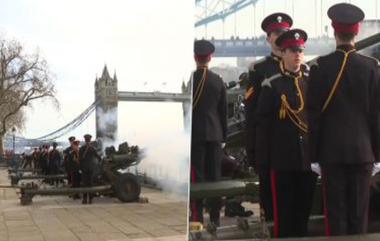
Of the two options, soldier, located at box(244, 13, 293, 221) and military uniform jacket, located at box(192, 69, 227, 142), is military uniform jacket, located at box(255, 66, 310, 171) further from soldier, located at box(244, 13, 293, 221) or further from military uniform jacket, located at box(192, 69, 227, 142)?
military uniform jacket, located at box(192, 69, 227, 142)

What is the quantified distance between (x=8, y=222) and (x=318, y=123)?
4.87 feet

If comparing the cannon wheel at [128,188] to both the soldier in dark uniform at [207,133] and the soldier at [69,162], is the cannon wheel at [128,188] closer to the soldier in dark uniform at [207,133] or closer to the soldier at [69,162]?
the soldier at [69,162]

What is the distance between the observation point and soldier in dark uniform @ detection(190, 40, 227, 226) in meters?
1.58

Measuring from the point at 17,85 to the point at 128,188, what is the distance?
25.0 inches

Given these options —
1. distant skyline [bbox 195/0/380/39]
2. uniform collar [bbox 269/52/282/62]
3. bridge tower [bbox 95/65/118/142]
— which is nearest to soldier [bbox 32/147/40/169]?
bridge tower [bbox 95/65/118/142]

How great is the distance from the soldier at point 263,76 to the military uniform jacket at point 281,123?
0.02m

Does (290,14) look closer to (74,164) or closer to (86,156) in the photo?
(86,156)

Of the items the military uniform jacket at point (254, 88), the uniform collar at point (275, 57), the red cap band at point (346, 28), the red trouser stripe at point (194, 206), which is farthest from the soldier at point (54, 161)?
the red cap band at point (346, 28)

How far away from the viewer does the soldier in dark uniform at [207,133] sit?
5.19 ft

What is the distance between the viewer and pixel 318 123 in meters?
Result: 1.61

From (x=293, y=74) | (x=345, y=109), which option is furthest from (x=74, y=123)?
(x=345, y=109)

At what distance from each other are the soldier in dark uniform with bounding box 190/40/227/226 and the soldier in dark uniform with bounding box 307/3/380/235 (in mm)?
301

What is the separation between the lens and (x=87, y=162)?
2242 millimetres

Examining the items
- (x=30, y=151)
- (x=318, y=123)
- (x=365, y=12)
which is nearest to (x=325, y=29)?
(x=365, y=12)
